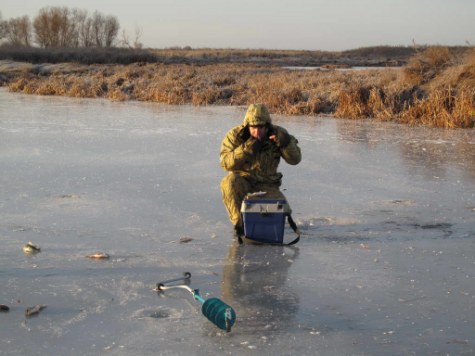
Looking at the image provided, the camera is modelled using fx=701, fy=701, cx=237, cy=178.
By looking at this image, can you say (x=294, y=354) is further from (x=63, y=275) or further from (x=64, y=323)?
(x=63, y=275)

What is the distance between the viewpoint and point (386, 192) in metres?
7.65

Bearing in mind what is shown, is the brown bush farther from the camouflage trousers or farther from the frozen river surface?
the camouflage trousers

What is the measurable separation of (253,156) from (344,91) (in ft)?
38.7

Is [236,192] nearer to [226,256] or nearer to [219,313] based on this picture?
[226,256]

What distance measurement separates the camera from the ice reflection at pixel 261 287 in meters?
3.91

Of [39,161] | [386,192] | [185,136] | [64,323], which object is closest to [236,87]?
[185,136]

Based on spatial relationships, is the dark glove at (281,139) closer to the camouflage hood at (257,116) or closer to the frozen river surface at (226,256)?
the camouflage hood at (257,116)

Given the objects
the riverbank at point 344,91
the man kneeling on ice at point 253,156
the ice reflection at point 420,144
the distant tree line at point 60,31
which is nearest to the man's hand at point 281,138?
the man kneeling on ice at point 253,156

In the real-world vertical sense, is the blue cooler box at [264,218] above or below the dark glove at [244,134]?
below

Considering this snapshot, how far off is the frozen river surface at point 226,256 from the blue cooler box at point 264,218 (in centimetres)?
12

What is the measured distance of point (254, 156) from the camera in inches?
229

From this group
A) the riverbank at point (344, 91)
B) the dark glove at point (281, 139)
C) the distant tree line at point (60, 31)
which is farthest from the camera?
the distant tree line at point (60, 31)

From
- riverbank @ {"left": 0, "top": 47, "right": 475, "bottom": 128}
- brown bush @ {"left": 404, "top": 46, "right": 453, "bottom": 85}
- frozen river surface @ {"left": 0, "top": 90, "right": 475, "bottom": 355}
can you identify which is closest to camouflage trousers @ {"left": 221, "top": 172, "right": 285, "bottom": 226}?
frozen river surface @ {"left": 0, "top": 90, "right": 475, "bottom": 355}

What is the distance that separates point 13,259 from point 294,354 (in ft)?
8.15
